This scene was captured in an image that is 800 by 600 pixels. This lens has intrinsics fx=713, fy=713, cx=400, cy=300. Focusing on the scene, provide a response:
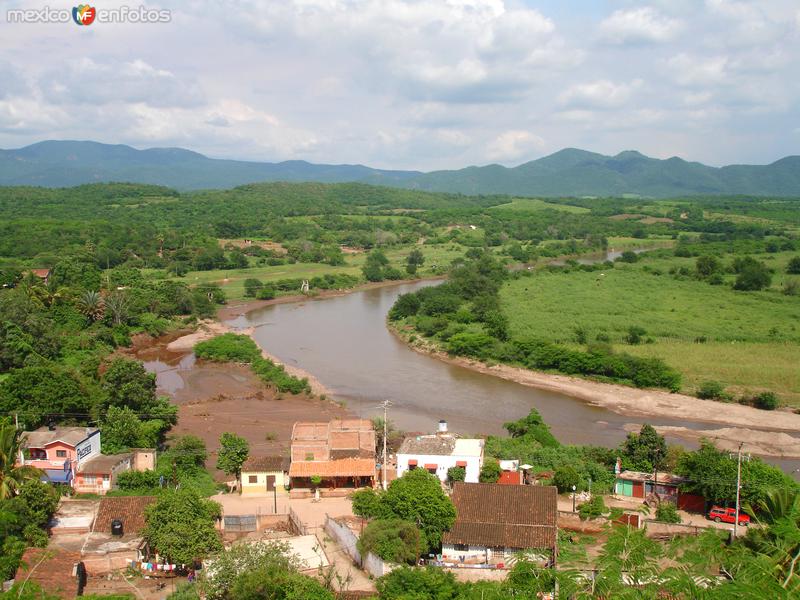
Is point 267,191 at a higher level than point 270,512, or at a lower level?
higher

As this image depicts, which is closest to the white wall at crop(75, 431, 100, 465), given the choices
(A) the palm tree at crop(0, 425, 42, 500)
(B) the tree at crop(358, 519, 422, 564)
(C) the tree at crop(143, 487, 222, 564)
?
(A) the palm tree at crop(0, 425, 42, 500)

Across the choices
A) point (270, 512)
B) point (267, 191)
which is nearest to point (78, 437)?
point (270, 512)

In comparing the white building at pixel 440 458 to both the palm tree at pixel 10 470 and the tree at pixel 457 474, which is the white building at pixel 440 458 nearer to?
the tree at pixel 457 474

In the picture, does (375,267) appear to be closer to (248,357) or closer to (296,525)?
(248,357)

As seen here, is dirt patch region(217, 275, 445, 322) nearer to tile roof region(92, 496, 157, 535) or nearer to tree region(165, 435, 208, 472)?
tree region(165, 435, 208, 472)

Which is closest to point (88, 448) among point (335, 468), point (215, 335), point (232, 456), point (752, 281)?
point (232, 456)

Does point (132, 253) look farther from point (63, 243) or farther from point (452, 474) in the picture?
point (452, 474)
